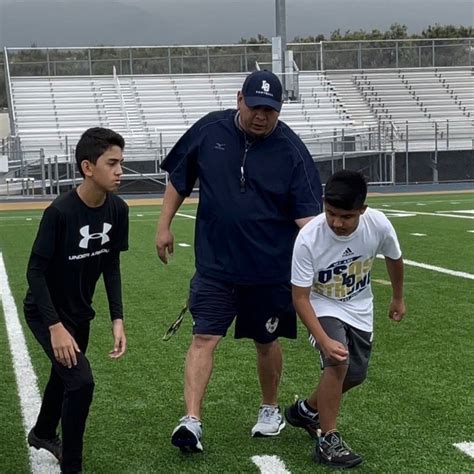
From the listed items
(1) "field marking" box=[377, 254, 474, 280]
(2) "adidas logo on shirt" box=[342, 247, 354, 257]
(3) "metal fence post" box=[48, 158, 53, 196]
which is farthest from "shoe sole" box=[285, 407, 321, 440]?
(3) "metal fence post" box=[48, 158, 53, 196]

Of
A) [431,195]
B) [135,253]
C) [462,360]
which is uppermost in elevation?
[462,360]

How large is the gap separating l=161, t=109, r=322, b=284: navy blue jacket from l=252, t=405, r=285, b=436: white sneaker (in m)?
0.70

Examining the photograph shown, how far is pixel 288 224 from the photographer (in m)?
4.54

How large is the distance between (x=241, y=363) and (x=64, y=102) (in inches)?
1250

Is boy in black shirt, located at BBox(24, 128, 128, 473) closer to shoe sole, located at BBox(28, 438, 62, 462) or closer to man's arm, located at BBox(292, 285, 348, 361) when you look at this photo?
shoe sole, located at BBox(28, 438, 62, 462)

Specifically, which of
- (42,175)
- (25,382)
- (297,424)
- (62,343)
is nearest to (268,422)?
(297,424)

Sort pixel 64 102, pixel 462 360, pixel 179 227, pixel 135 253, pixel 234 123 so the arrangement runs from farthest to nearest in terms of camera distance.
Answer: pixel 64 102 < pixel 179 227 < pixel 135 253 < pixel 462 360 < pixel 234 123

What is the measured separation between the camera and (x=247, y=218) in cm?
442

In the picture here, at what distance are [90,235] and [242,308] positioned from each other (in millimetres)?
1005

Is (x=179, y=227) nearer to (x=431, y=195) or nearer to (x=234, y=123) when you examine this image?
(x=431, y=195)

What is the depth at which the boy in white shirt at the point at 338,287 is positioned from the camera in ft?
12.9

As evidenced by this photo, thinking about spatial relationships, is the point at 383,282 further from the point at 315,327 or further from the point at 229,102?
the point at 229,102

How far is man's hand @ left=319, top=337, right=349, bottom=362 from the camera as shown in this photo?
12.9 feet

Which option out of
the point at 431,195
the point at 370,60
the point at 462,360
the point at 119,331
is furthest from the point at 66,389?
the point at 370,60
